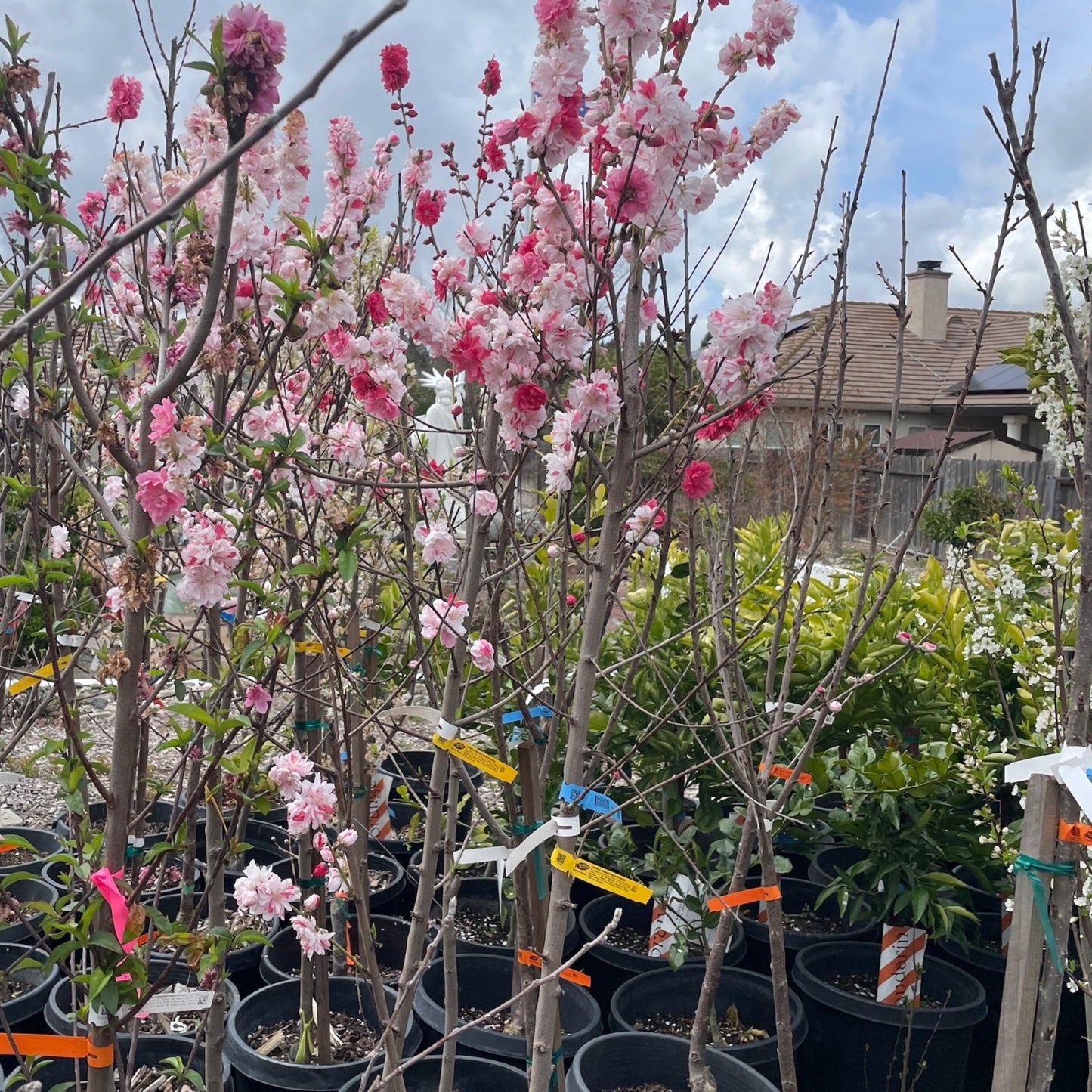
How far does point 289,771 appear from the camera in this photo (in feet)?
6.23

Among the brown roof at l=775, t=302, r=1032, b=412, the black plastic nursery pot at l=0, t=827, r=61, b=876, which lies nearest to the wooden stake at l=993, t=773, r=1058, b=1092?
the black plastic nursery pot at l=0, t=827, r=61, b=876

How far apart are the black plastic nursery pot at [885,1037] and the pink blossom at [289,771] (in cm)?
181

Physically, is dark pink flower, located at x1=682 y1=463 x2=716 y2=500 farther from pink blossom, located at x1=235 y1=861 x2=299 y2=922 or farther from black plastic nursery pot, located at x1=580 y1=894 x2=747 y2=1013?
black plastic nursery pot, located at x1=580 y1=894 x2=747 y2=1013

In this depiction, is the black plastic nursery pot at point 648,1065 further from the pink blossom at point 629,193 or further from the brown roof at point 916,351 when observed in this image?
the brown roof at point 916,351

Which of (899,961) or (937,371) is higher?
(937,371)

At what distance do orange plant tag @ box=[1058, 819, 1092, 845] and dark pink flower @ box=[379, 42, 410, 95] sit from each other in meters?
2.17

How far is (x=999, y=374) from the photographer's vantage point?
20031 millimetres

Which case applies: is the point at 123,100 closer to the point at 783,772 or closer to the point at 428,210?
the point at 428,210

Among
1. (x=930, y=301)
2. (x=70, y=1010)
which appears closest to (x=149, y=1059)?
(x=70, y=1010)

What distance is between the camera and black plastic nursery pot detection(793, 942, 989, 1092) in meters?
2.83

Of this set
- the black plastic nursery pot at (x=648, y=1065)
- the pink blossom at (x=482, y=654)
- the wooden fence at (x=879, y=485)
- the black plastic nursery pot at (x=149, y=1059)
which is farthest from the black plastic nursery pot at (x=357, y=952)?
the wooden fence at (x=879, y=485)

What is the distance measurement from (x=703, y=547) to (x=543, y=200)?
1452mm

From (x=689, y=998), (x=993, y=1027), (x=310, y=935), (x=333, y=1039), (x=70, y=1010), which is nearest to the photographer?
(x=310, y=935)

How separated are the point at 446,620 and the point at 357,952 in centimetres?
198
